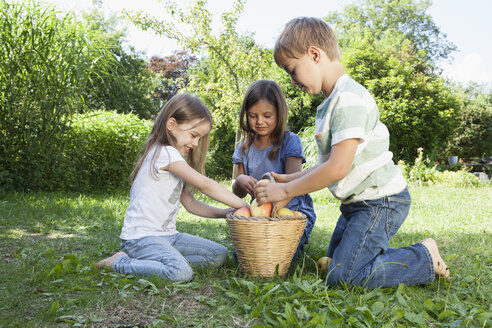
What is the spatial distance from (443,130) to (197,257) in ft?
44.2

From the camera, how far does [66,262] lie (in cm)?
241

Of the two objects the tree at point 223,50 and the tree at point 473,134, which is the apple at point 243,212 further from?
the tree at point 473,134

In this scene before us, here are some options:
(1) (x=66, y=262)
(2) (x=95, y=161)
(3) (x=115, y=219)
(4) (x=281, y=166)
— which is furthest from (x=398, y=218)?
(2) (x=95, y=161)

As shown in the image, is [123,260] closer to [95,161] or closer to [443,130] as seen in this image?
[95,161]

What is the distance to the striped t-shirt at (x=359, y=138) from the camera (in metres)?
2.12

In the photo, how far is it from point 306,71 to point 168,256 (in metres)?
1.35

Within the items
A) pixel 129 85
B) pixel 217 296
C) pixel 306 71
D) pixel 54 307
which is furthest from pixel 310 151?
pixel 129 85

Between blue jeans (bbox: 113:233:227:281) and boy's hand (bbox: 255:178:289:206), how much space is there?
0.58 meters

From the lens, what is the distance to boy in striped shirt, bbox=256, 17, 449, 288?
218 centimetres

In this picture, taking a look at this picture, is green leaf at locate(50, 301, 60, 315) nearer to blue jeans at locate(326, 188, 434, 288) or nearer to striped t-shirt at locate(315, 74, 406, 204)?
blue jeans at locate(326, 188, 434, 288)

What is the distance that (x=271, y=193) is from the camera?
88.4 inches

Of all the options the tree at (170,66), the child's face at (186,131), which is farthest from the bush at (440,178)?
the tree at (170,66)

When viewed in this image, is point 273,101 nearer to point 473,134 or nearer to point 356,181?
point 356,181

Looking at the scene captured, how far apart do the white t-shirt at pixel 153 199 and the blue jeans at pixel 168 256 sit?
7 cm
